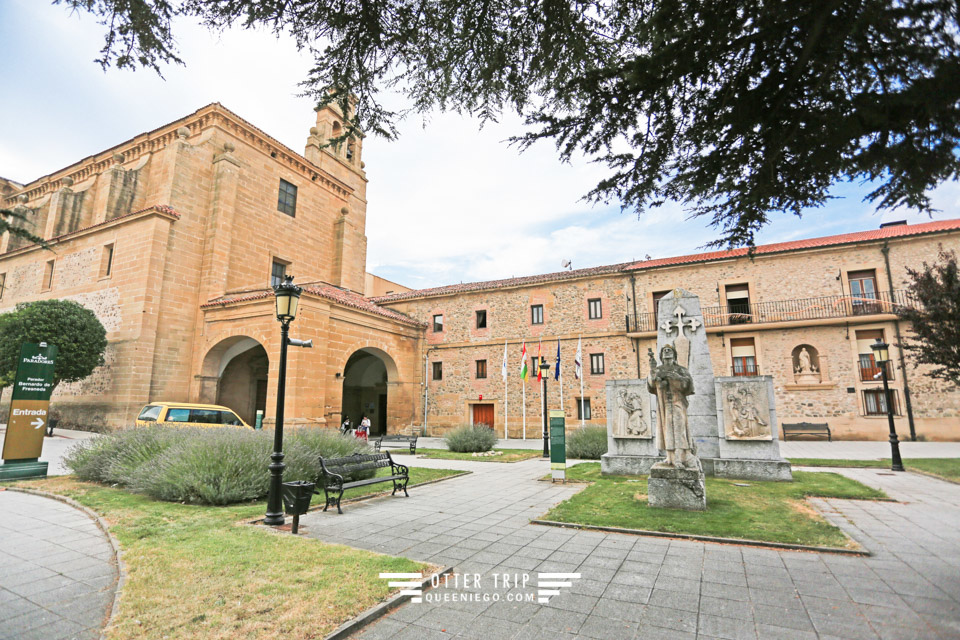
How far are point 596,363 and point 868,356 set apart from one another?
11255 millimetres

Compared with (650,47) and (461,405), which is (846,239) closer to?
(461,405)

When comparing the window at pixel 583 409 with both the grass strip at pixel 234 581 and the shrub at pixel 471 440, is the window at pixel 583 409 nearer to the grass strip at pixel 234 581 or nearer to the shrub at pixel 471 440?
the shrub at pixel 471 440

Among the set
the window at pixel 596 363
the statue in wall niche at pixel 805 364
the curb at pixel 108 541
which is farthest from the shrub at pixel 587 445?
the curb at pixel 108 541

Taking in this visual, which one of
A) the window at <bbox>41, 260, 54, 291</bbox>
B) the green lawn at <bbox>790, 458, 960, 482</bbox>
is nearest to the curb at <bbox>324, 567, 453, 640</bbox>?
the green lawn at <bbox>790, 458, 960, 482</bbox>

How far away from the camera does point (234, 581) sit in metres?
3.61

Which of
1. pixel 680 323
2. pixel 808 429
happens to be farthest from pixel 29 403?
pixel 808 429

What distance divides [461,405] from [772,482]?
17.8 metres

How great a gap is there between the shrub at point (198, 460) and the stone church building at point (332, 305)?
23.5 ft

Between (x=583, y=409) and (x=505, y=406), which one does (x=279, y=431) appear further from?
(x=505, y=406)

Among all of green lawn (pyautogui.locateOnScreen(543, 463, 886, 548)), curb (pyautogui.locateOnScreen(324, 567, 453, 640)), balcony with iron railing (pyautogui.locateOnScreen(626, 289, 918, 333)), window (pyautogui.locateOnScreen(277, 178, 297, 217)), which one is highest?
window (pyautogui.locateOnScreen(277, 178, 297, 217))

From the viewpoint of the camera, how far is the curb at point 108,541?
3158 millimetres

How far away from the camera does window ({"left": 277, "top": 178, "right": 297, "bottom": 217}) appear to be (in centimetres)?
2362

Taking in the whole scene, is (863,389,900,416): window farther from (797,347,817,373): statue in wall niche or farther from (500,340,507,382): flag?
(500,340,507,382): flag

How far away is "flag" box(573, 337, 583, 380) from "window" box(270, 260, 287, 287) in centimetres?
1560
